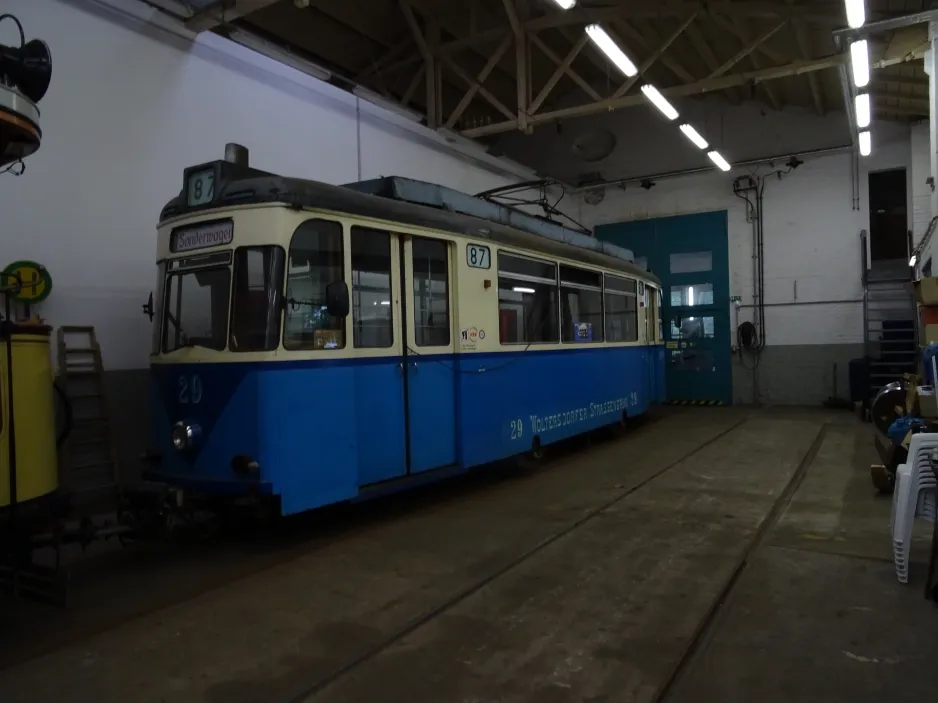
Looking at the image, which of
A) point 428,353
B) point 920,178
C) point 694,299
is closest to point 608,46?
point 428,353

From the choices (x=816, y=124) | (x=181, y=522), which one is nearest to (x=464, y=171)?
(x=816, y=124)

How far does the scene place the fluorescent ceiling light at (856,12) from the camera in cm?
708

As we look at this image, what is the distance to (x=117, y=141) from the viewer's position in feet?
23.4

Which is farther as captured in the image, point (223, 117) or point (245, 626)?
point (223, 117)

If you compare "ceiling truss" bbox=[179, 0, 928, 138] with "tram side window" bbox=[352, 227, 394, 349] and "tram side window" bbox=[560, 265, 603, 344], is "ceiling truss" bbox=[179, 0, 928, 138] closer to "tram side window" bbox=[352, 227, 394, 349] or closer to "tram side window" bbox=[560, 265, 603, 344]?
"tram side window" bbox=[560, 265, 603, 344]

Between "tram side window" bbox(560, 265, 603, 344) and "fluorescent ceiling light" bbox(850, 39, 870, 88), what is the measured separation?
4005 mm

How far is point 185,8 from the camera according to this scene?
25.0 ft

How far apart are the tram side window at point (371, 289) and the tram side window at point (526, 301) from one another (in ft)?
5.73

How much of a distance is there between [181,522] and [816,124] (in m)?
14.9

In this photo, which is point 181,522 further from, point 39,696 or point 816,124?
point 816,124

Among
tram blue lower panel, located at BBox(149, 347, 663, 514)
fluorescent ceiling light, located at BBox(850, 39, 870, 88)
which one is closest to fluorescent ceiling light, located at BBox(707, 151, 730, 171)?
fluorescent ceiling light, located at BBox(850, 39, 870, 88)

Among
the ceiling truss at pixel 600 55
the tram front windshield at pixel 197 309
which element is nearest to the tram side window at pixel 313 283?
the tram front windshield at pixel 197 309

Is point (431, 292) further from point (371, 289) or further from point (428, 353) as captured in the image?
point (371, 289)

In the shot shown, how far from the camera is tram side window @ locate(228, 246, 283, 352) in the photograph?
16.6 feet
